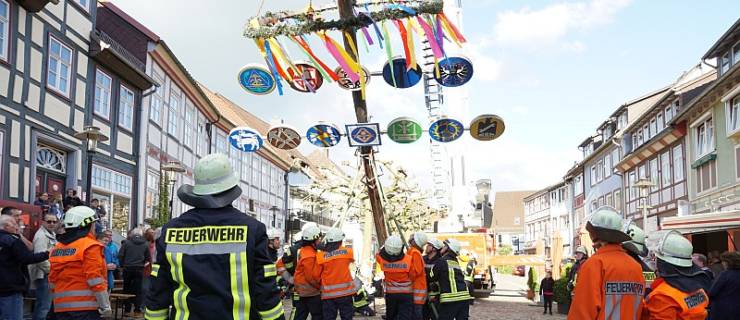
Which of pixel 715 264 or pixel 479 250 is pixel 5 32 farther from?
pixel 479 250

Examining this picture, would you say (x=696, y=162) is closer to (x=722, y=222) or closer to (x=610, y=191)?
(x=722, y=222)

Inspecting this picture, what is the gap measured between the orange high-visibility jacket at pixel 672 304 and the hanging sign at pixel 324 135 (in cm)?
795

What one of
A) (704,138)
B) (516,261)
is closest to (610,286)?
(516,261)

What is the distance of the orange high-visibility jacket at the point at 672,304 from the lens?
16.0 feet

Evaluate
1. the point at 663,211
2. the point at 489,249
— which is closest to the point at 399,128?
the point at 489,249

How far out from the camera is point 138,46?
21.2 m

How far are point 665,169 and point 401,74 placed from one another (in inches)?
949

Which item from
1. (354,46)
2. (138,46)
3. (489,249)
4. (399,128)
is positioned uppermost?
(138,46)

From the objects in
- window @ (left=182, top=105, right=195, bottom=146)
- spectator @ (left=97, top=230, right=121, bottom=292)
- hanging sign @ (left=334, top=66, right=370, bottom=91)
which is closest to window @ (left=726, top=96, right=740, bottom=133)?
hanging sign @ (left=334, top=66, right=370, bottom=91)

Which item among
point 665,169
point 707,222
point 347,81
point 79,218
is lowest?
point 79,218

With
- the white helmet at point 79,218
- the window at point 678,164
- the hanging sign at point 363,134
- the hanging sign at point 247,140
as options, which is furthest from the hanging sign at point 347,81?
the window at point 678,164

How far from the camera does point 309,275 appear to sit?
10242 millimetres

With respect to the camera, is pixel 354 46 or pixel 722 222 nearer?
pixel 354 46

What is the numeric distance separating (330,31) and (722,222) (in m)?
10.8
